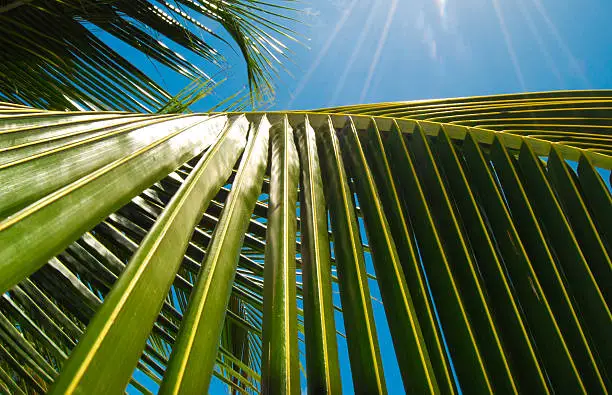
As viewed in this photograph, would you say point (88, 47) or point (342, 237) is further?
point (88, 47)

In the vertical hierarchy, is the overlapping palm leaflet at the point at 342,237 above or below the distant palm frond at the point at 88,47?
below

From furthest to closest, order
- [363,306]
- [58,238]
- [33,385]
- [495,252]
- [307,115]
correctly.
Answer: [33,385] → [307,115] → [495,252] → [363,306] → [58,238]

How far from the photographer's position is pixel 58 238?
0.26m

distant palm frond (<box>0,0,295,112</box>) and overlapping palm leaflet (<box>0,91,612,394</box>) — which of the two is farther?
distant palm frond (<box>0,0,295,112</box>)

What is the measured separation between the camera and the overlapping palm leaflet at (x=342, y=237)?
276 millimetres

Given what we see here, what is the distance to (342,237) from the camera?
0.49 metres

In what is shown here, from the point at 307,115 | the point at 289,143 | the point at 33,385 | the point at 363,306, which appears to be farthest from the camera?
the point at 33,385

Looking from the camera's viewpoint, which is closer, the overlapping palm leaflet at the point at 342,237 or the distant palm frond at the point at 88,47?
the overlapping palm leaflet at the point at 342,237

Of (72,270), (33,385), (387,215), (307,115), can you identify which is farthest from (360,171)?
(33,385)

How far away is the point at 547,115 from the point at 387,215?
1.29 feet

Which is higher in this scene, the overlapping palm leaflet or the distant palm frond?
the distant palm frond

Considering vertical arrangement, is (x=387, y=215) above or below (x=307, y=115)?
below

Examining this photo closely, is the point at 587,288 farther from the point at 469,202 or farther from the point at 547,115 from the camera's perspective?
the point at 547,115

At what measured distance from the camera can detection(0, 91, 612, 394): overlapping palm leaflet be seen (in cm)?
28
